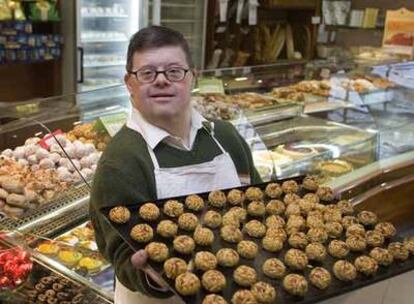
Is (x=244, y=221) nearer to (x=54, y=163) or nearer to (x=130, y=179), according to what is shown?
(x=130, y=179)

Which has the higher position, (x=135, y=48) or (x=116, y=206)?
(x=135, y=48)

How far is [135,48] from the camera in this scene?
1.49 meters

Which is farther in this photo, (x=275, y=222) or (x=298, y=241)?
(x=275, y=222)

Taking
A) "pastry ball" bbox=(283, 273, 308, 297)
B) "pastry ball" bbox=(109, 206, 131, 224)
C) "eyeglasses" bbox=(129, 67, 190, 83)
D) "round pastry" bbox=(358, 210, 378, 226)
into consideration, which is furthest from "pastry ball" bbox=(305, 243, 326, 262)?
"eyeglasses" bbox=(129, 67, 190, 83)

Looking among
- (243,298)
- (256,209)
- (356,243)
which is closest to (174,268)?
(243,298)

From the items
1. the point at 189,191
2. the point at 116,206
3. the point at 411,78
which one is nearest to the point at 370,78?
the point at 411,78

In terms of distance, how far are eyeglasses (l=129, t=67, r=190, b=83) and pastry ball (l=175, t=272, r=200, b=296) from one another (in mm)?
580

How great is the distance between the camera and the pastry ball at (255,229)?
134 centimetres

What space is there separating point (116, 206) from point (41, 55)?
3583 mm

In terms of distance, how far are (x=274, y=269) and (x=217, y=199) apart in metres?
0.31

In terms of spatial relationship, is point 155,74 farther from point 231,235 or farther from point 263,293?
point 263,293

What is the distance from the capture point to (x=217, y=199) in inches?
56.9

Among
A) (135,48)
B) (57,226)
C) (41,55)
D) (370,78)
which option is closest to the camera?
(135,48)

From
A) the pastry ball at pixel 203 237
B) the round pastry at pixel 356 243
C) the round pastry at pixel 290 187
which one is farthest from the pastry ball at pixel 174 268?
the round pastry at pixel 290 187
